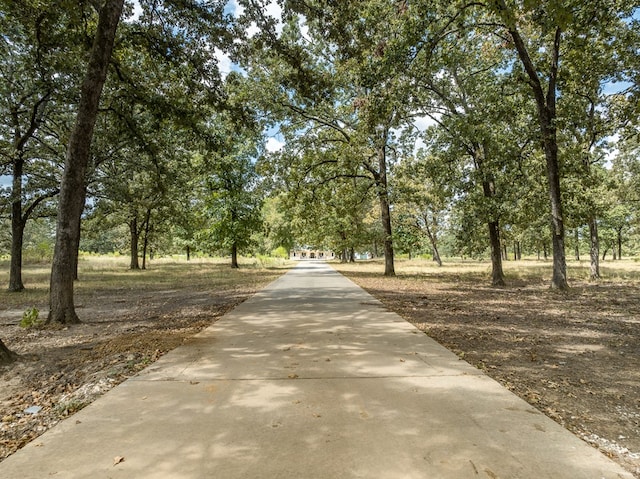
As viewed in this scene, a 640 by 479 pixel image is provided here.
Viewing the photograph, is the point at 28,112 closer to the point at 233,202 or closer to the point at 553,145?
the point at 233,202

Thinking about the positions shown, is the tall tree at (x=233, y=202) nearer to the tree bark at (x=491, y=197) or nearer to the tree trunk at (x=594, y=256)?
the tree bark at (x=491, y=197)

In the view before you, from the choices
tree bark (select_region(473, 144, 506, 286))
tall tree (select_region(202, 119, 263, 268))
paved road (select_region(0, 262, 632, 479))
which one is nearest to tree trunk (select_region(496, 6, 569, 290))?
tree bark (select_region(473, 144, 506, 286))

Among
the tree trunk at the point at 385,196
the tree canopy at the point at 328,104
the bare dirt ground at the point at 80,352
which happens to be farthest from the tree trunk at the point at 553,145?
the bare dirt ground at the point at 80,352

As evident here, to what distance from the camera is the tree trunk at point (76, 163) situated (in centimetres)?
747

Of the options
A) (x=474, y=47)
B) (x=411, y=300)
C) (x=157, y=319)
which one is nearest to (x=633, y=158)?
(x=474, y=47)

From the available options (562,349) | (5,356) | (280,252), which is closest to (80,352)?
(5,356)

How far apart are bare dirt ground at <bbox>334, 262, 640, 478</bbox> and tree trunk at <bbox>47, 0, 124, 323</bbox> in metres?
7.14

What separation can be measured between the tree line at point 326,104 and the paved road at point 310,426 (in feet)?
17.3

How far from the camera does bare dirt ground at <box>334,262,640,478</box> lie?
312cm

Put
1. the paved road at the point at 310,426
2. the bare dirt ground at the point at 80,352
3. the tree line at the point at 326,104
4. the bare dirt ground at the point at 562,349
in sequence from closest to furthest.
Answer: the paved road at the point at 310,426
the bare dirt ground at the point at 562,349
the bare dirt ground at the point at 80,352
the tree line at the point at 326,104

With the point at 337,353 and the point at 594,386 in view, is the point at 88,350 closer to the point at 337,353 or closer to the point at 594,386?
the point at 337,353

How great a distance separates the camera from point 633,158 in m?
28.9

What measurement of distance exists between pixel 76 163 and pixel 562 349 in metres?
9.24

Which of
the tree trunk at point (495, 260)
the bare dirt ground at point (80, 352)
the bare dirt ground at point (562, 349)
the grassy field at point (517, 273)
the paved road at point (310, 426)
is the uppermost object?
the tree trunk at point (495, 260)
